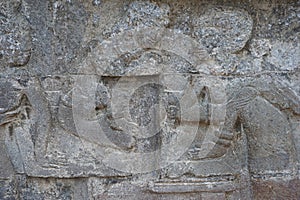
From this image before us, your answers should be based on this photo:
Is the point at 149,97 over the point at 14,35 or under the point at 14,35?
under

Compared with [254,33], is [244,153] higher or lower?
lower

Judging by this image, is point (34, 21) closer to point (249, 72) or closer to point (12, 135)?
point (12, 135)

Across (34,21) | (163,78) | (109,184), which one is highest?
(34,21)

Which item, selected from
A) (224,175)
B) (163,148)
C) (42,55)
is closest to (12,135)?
(42,55)

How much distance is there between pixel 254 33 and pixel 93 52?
0.62 m

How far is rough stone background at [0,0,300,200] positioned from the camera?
7.95 ft

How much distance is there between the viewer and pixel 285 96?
8.16 feet

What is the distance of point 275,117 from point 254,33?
34 cm

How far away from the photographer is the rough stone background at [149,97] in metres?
2.42

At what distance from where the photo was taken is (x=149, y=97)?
251 cm

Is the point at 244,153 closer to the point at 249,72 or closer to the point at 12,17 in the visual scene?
the point at 249,72

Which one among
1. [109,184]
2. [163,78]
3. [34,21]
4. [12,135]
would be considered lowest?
[109,184]

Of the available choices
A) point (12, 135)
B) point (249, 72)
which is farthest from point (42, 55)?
point (249, 72)

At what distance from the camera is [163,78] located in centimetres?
247
